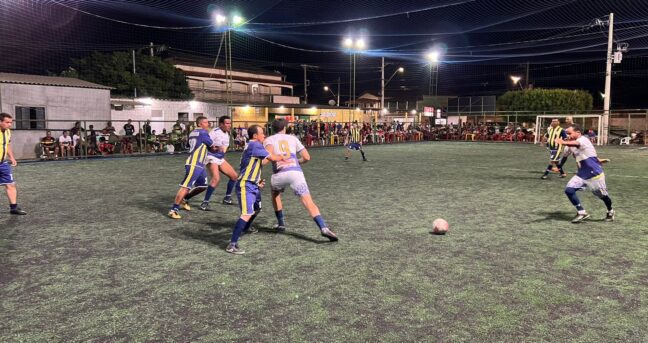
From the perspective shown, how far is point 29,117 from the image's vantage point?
66.4 feet

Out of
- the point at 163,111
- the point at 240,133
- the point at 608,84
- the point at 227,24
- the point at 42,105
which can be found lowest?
the point at 240,133

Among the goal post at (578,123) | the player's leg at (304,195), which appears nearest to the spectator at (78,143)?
the player's leg at (304,195)

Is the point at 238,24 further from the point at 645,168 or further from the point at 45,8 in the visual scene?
the point at 645,168

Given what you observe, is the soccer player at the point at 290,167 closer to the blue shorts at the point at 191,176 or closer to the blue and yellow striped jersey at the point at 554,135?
the blue shorts at the point at 191,176

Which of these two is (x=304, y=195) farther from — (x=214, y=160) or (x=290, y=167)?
(x=214, y=160)

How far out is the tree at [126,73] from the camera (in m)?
36.9

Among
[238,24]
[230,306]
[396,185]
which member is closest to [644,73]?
[238,24]

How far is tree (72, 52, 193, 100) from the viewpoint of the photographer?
121ft

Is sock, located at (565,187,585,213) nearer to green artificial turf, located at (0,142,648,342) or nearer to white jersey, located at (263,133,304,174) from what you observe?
green artificial turf, located at (0,142,648,342)

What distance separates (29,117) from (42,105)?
0.85 meters

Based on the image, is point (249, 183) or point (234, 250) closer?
point (234, 250)

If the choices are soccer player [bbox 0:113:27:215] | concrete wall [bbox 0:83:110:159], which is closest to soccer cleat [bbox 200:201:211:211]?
soccer player [bbox 0:113:27:215]

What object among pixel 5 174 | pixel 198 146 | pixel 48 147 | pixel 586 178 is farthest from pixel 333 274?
pixel 48 147

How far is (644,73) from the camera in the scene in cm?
5625
